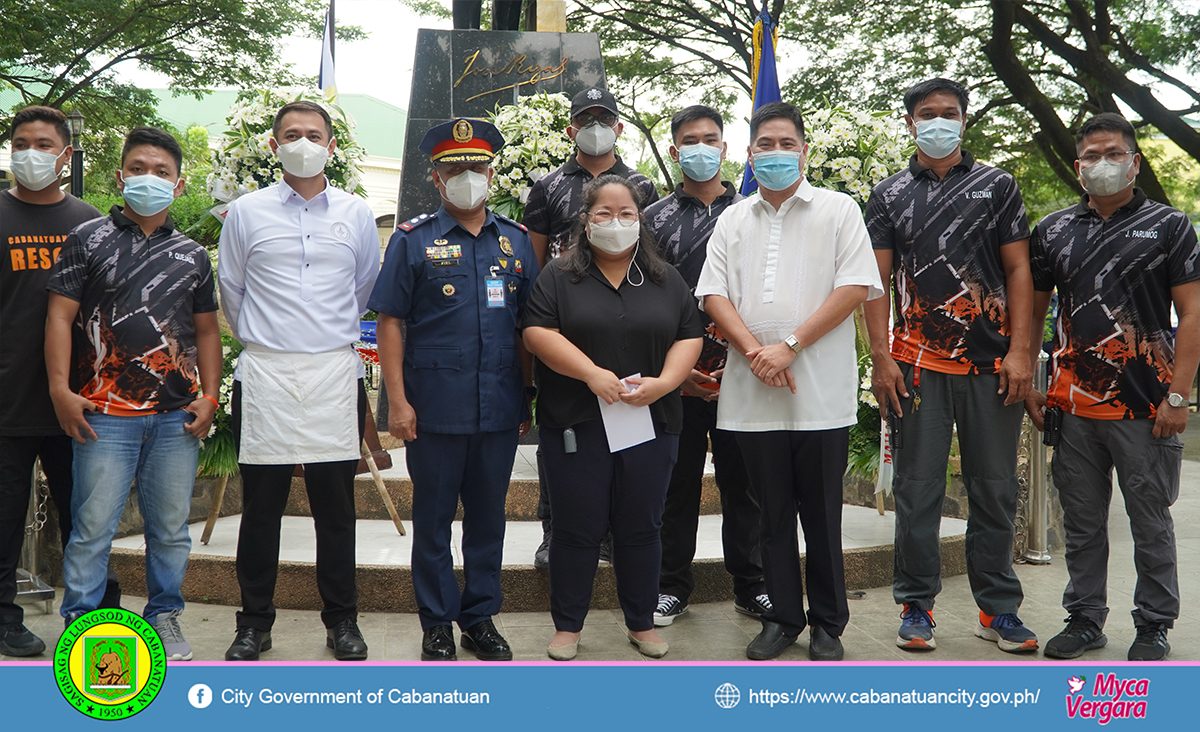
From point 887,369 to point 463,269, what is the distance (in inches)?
67.6

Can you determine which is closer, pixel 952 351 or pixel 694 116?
pixel 952 351

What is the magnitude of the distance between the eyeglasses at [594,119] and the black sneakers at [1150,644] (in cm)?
295

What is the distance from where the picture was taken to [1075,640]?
3.77 m

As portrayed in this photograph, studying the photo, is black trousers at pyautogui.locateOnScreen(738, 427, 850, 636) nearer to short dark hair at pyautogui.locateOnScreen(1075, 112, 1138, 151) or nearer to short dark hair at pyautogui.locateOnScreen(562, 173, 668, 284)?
short dark hair at pyautogui.locateOnScreen(562, 173, 668, 284)

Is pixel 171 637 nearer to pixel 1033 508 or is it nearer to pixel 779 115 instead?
pixel 779 115

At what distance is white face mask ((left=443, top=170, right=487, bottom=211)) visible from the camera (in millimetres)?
3680

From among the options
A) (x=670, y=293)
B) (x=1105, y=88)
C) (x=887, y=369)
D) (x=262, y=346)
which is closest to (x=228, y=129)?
(x=262, y=346)

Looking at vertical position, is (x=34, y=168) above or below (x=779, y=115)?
below

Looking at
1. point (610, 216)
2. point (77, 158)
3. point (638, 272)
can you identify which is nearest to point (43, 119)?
point (610, 216)

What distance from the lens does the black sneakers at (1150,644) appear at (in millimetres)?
3625

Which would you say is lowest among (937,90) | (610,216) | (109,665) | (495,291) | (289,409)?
(109,665)

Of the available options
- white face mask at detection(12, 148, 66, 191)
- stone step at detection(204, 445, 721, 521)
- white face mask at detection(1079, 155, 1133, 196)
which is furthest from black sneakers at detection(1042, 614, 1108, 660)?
white face mask at detection(12, 148, 66, 191)

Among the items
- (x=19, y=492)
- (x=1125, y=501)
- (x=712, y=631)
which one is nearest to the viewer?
(x=1125, y=501)
